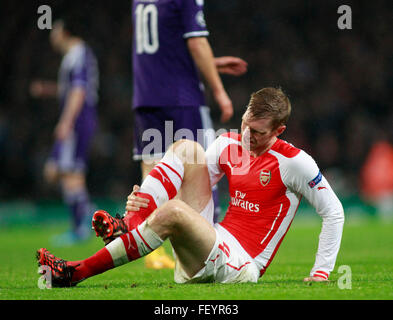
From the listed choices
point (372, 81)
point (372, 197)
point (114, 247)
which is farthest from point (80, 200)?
point (372, 81)

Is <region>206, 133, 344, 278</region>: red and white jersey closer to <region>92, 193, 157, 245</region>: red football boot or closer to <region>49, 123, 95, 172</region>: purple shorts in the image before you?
<region>92, 193, 157, 245</region>: red football boot

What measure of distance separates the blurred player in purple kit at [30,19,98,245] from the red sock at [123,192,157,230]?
4354 mm

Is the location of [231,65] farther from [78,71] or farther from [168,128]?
[78,71]

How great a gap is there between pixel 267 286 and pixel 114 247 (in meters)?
0.76

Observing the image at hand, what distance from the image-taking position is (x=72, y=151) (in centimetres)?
824

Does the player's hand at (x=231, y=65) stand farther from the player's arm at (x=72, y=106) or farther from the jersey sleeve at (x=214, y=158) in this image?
the player's arm at (x=72, y=106)

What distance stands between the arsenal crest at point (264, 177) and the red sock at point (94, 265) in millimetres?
897

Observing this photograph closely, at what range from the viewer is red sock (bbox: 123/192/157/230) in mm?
3463

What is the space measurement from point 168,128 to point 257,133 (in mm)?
1328

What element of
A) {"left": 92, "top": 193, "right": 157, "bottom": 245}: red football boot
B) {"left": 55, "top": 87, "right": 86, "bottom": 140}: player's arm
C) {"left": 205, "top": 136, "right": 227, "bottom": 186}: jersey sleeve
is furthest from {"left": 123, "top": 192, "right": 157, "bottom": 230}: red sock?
{"left": 55, "top": 87, "right": 86, "bottom": 140}: player's arm

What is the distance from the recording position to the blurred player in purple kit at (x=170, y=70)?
471cm

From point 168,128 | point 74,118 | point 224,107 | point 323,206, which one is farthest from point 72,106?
point 323,206

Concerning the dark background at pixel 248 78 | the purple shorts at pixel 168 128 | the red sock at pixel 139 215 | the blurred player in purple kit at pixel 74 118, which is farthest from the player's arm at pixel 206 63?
the dark background at pixel 248 78
